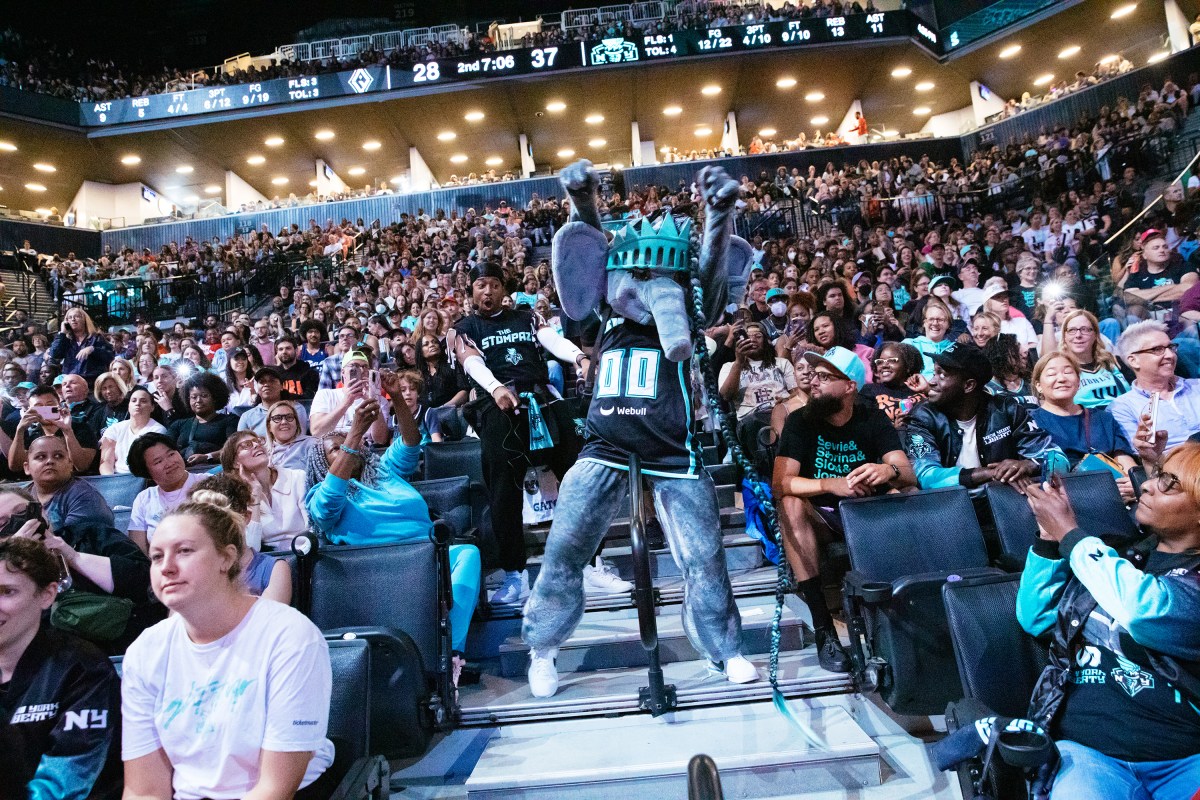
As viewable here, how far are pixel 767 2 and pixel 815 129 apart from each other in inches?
145

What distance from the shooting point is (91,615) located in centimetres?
225

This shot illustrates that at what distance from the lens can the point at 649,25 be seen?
18734mm

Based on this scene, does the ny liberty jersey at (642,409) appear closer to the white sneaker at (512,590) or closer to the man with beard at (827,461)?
the man with beard at (827,461)

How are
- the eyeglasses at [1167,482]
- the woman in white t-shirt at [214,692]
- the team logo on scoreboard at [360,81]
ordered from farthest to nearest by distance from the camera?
1. the team logo on scoreboard at [360,81]
2. the eyeglasses at [1167,482]
3. the woman in white t-shirt at [214,692]

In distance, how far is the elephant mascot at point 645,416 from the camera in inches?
95.8

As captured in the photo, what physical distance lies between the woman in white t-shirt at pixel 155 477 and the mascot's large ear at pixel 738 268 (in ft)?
7.95

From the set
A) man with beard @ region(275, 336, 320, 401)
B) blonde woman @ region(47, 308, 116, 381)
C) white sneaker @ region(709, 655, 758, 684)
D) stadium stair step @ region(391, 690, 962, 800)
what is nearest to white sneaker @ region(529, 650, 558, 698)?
stadium stair step @ region(391, 690, 962, 800)

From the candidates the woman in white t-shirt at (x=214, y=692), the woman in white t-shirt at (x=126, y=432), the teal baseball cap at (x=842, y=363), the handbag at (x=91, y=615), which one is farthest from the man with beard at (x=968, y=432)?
the woman in white t-shirt at (x=126, y=432)

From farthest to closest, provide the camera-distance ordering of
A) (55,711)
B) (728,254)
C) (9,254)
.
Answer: (9,254)
(728,254)
(55,711)

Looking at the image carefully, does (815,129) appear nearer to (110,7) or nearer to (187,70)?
(187,70)

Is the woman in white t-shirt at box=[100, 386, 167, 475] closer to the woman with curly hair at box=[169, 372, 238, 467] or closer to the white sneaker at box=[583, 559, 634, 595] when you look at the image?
the woman with curly hair at box=[169, 372, 238, 467]

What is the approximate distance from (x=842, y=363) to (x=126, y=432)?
4458 mm

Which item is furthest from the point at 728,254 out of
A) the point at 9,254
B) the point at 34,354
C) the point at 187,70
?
the point at 187,70

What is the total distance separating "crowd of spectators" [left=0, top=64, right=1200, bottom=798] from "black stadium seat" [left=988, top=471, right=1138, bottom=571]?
98mm
